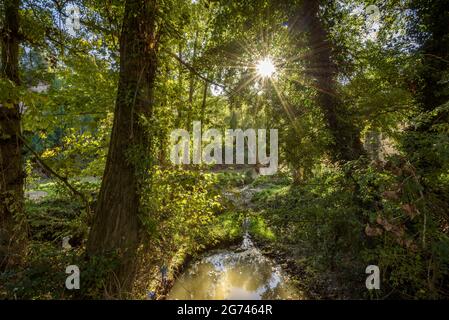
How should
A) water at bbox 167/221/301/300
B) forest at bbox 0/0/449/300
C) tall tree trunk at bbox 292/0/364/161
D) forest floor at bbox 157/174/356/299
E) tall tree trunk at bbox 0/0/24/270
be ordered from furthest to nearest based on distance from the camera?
tall tree trunk at bbox 292/0/364/161 → water at bbox 167/221/301/300 → forest floor at bbox 157/174/356/299 → tall tree trunk at bbox 0/0/24/270 → forest at bbox 0/0/449/300

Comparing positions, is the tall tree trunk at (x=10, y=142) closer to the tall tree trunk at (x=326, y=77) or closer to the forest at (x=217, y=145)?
the forest at (x=217, y=145)

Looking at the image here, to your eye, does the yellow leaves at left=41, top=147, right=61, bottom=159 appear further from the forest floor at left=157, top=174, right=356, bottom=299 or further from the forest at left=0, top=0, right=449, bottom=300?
the forest floor at left=157, top=174, right=356, bottom=299

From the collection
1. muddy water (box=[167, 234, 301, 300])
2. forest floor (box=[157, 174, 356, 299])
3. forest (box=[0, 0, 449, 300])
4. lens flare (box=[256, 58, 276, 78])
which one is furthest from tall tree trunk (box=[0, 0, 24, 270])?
lens flare (box=[256, 58, 276, 78])

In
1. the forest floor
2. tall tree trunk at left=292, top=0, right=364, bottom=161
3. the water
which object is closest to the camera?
the forest floor

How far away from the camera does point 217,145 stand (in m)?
5.18

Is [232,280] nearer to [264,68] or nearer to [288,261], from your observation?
[288,261]

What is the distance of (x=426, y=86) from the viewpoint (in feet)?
20.5

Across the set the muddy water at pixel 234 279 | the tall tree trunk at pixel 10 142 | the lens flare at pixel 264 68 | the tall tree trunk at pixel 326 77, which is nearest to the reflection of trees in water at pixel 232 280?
the muddy water at pixel 234 279

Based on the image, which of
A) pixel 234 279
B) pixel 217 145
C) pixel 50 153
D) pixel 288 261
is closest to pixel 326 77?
pixel 217 145

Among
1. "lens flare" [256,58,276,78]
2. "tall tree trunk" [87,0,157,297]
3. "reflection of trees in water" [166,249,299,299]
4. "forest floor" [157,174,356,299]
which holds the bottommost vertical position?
"reflection of trees in water" [166,249,299,299]

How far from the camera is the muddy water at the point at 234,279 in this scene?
5273 mm

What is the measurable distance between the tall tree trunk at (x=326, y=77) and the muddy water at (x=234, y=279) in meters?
3.13

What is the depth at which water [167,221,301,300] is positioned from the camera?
207 inches

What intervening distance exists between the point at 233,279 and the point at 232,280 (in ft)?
0.14
